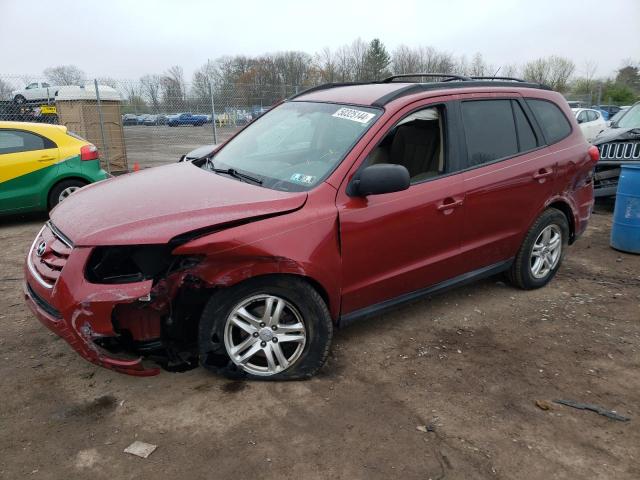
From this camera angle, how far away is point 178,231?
2.69 metres

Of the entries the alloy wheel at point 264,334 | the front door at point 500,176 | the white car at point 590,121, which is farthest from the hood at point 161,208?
the white car at point 590,121

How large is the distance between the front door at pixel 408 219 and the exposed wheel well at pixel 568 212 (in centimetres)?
132

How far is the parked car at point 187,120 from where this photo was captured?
1217 centimetres

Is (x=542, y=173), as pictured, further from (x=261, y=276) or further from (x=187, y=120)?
(x=187, y=120)

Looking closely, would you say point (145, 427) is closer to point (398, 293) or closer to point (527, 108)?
point (398, 293)

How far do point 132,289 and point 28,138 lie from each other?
542 cm

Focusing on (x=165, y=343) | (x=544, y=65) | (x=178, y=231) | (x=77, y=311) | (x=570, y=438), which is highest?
(x=544, y=65)

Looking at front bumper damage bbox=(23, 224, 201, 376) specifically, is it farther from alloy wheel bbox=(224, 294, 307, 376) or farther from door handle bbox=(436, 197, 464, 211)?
door handle bbox=(436, 197, 464, 211)

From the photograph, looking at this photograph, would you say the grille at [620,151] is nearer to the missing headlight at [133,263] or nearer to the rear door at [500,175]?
the rear door at [500,175]

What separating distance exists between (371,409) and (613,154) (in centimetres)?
636

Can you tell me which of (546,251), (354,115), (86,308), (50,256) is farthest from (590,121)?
(86,308)

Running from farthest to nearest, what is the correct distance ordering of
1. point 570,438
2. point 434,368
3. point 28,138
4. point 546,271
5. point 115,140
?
1. point 115,140
2. point 28,138
3. point 546,271
4. point 434,368
5. point 570,438

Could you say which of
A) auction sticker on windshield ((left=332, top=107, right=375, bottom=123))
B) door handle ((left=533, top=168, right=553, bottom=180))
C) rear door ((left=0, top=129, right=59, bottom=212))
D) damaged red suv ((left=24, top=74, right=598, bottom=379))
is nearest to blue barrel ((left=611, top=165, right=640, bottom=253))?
damaged red suv ((left=24, top=74, right=598, bottom=379))

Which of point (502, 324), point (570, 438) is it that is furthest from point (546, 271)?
point (570, 438)
